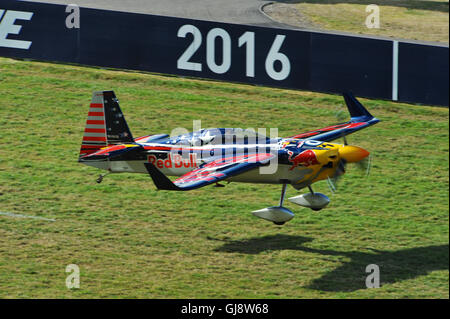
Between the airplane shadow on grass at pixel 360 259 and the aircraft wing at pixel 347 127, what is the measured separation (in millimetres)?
3105

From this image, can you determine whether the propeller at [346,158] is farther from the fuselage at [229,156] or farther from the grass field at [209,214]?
the grass field at [209,214]

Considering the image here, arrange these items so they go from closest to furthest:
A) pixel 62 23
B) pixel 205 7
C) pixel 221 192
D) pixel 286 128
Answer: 1. pixel 221 192
2. pixel 286 128
3. pixel 62 23
4. pixel 205 7

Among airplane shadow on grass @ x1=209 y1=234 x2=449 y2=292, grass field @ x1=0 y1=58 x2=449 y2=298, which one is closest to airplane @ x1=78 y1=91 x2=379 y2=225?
airplane shadow on grass @ x1=209 y1=234 x2=449 y2=292

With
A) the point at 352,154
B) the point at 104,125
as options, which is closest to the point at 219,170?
the point at 352,154

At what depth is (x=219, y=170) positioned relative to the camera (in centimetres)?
2127

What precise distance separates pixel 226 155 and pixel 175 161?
59.8 inches

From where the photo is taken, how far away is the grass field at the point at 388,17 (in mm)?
38125

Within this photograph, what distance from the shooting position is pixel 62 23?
1288 inches

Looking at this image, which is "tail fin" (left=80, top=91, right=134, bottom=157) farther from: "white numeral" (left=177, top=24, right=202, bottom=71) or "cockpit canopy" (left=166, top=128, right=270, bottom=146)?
"white numeral" (left=177, top=24, right=202, bottom=71)

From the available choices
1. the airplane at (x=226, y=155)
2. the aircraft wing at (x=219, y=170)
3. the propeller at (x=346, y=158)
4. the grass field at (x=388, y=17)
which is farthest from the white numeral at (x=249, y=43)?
the propeller at (x=346, y=158)

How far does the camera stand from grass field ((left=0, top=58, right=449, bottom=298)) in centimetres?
2166
